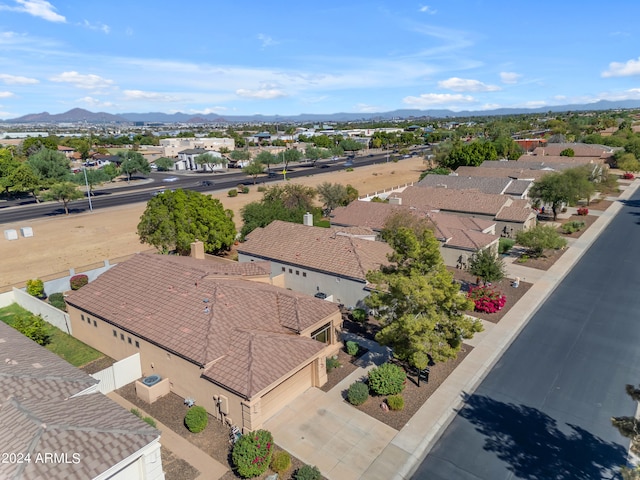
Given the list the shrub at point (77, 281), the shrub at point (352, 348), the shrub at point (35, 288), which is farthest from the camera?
the shrub at point (77, 281)

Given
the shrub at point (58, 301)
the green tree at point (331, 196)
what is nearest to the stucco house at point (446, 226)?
the green tree at point (331, 196)

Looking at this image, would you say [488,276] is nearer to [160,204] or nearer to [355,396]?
[355,396]

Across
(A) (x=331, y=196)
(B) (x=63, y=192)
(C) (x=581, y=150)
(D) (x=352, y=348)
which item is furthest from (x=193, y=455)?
(C) (x=581, y=150)

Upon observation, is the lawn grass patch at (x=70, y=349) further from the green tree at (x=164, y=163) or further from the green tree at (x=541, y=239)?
the green tree at (x=164, y=163)

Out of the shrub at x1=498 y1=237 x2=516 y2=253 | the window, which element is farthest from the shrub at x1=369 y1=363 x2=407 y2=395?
the shrub at x1=498 y1=237 x2=516 y2=253

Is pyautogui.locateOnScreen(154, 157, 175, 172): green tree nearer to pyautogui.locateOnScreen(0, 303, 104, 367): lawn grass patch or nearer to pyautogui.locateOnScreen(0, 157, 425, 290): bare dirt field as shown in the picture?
pyautogui.locateOnScreen(0, 157, 425, 290): bare dirt field

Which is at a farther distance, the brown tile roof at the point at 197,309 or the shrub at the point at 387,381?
the shrub at the point at 387,381
